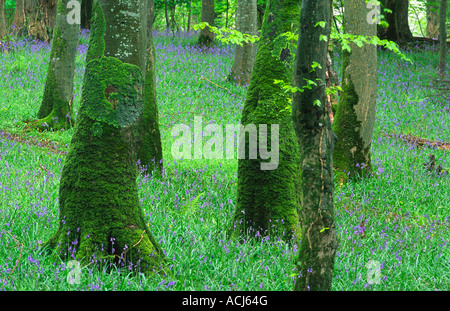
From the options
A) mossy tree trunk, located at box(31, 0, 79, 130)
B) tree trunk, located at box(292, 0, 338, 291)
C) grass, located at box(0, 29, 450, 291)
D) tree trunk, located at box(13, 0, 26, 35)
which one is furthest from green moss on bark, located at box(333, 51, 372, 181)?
tree trunk, located at box(13, 0, 26, 35)

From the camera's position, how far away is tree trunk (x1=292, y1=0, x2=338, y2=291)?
3125mm

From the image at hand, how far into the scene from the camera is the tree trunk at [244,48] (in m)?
13.7

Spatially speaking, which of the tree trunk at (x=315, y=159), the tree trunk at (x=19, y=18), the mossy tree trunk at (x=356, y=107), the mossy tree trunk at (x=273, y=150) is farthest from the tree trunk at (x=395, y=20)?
the tree trunk at (x=315, y=159)

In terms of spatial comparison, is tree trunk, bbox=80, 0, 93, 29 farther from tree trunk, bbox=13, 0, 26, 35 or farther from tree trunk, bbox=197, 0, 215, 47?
tree trunk, bbox=197, 0, 215, 47

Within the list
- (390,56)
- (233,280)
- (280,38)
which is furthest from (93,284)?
(390,56)

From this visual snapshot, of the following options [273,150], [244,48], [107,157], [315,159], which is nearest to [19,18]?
[244,48]

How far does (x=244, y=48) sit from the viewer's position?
14617 mm

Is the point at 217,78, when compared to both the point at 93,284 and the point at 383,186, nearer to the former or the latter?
the point at 383,186

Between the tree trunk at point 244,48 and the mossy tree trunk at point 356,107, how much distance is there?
599 cm

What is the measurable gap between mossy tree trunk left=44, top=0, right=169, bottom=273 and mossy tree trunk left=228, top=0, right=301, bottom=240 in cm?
150

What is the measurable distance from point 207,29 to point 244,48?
6717 millimetres

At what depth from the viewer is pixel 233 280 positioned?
4.06m

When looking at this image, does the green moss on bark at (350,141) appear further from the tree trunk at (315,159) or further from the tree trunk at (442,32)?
the tree trunk at (442,32)

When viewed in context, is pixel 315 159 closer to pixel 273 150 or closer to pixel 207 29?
pixel 273 150
